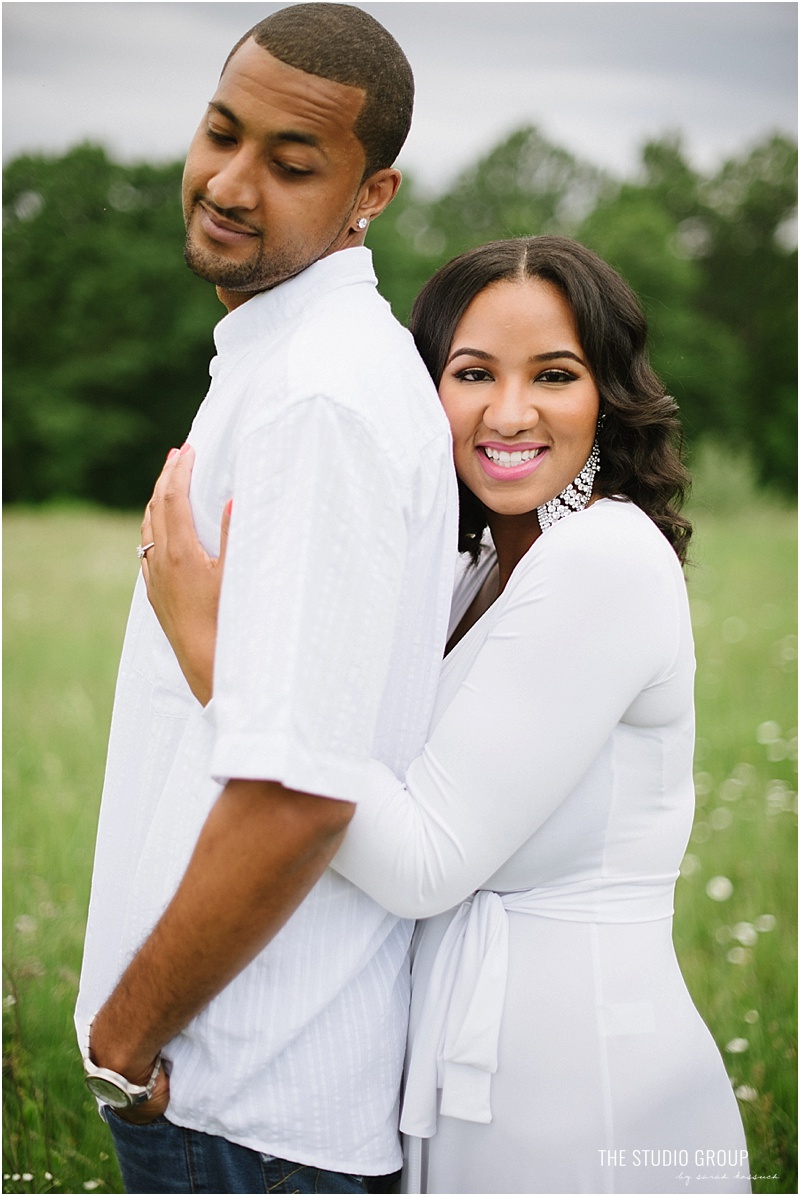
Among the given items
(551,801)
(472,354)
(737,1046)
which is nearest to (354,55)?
(472,354)

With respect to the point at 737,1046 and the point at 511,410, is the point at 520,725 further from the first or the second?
the point at 737,1046

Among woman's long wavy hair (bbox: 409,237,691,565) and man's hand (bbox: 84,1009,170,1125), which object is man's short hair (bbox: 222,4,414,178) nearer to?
woman's long wavy hair (bbox: 409,237,691,565)

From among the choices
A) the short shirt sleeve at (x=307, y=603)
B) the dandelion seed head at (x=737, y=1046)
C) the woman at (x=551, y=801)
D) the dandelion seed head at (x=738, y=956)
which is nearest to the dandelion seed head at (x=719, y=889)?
the dandelion seed head at (x=738, y=956)

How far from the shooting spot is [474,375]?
1.88 meters

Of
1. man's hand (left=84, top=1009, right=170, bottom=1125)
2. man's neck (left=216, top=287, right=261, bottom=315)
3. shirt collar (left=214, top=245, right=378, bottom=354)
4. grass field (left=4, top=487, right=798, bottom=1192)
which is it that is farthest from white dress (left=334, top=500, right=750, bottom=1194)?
grass field (left=4, top=487, right=798, bottom=1192)

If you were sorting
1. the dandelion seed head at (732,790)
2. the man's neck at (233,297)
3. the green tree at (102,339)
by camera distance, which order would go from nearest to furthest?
the man's neck at (233,297), the dandelion seed head at (732,790), the green tree at (102,339)

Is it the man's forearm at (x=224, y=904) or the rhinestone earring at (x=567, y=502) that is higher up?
the rhinestone earring at (x=567, y=502)

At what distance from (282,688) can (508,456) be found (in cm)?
75

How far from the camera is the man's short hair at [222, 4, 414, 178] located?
1.52 metres

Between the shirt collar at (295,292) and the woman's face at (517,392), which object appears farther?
the woman's face at (517,392)

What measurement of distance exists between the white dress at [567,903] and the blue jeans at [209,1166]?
0.59 ft

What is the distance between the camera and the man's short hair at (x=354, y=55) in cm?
152

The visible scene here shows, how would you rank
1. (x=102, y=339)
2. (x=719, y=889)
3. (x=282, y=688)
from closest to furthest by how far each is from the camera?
(x=282, y=688) < (x=719, y=889) < (x=102, y=339)

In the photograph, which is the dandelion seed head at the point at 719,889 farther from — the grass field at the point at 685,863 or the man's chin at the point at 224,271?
the man's chin at the point at 224,271
